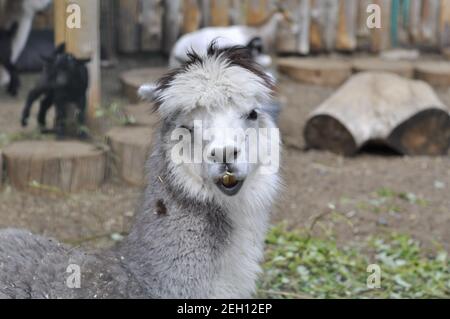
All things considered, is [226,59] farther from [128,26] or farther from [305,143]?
[128,26]

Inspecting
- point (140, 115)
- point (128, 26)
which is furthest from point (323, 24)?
point (140, 115)

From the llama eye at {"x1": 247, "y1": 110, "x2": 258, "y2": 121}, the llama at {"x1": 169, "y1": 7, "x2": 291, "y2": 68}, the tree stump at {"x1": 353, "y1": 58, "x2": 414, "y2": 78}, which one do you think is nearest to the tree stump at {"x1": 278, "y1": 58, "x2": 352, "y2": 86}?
the tree stump at {"x1": 353, "y1": 58, "x2": 414, "y2": 78}

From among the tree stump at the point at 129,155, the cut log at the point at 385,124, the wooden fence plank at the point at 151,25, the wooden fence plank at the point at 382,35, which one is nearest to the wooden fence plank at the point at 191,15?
the wooden fence plank at the point at 151,25

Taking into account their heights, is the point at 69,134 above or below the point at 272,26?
below

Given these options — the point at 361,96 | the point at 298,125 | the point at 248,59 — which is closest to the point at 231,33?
the point at 298,125

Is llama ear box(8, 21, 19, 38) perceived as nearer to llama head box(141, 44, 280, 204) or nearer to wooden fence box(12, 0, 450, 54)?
wooden fence box(12, 0, 450, 54)

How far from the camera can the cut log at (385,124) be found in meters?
8.79

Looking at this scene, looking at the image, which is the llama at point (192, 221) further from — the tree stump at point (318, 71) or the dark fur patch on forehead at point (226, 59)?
the tree stump at point (318, 71)

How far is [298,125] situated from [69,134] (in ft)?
9.33

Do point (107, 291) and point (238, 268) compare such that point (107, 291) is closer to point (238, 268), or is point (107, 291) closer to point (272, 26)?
point (238, 268)

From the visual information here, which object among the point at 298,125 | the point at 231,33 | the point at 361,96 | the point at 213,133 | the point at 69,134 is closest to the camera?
the point at 213,133

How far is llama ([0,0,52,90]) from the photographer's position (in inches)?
431

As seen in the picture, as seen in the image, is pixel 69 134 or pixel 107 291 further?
pixel 69 134

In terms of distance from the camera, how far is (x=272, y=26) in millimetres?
12148
